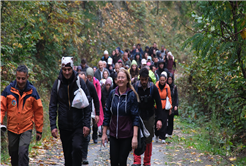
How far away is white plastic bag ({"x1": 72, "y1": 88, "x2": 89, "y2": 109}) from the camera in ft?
17.1

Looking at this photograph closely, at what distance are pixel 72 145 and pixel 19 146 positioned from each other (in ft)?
3.25

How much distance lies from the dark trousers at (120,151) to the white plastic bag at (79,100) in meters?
0.87

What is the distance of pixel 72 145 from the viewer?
5.29m

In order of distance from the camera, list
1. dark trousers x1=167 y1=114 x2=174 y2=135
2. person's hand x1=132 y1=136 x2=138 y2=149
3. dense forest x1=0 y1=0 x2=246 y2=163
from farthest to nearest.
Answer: dark trousers x1=167 y1=114 x2=174 y2=135 → dense forest x1=0 y1=0 x2=246 y2=163 → person's hand x1=132 y1=136 x2=138 y2=149

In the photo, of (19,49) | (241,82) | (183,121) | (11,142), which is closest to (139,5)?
(183,121)

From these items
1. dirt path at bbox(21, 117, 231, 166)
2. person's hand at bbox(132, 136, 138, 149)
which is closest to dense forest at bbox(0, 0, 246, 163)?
dirt path at bbox(21, 117, 231, 166)

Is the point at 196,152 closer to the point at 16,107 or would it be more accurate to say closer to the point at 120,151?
the point at 120,151

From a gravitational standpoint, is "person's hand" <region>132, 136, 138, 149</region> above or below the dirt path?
above

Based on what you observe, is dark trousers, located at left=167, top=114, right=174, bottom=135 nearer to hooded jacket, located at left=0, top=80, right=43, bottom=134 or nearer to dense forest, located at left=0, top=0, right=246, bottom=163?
dense forest, located at left=0, top=0, right=246, bottom=163

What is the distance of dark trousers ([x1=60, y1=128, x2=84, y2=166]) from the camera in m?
5.27

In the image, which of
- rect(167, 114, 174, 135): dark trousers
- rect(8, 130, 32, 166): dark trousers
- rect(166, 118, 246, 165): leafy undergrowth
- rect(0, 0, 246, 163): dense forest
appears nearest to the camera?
rect(8, 130, 32, 166): dark trousers

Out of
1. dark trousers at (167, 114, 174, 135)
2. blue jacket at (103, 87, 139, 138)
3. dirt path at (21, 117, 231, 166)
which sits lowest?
dirt path at (21, 117, 231, 166)

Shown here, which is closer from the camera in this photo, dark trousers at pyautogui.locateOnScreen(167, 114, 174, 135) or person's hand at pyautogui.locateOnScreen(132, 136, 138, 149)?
person's hand at pyautogui.locateOnScreen(132, 136, 138, 149)

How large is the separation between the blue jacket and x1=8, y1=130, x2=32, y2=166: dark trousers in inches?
65.2
